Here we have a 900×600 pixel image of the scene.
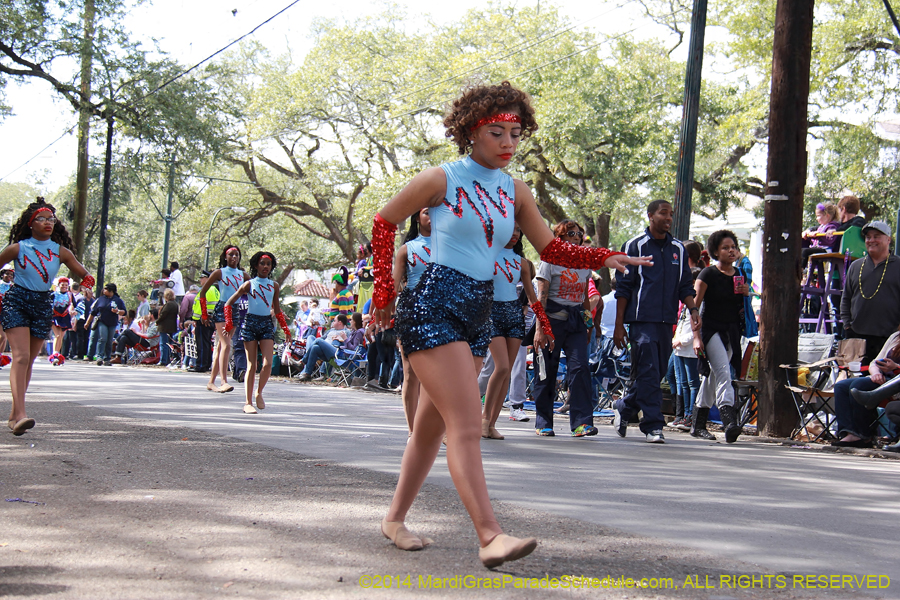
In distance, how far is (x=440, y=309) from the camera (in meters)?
3.79

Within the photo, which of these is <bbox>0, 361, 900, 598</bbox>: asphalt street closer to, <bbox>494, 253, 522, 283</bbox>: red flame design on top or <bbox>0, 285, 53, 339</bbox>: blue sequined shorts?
<bbox>0, 285, 53, 339</bbox>: blue sequined shorts

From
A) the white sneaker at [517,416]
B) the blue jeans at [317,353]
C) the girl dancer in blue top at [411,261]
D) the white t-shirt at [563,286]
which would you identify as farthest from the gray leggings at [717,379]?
the blue jeans at [317,353]

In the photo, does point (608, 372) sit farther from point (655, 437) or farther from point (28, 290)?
point (28, 290)

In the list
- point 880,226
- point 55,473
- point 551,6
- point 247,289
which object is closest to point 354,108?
point 551,6

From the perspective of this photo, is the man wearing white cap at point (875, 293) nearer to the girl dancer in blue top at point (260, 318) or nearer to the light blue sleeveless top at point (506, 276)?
the light blue sleeveless top at point (506, 276)

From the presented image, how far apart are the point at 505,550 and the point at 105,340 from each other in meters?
23.0

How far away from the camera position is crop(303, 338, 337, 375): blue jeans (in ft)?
57.7

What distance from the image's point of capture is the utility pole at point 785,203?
9.46 meters

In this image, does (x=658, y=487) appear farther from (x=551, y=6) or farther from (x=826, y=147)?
(x=551, y=6)

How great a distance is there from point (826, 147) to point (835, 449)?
2096 cm

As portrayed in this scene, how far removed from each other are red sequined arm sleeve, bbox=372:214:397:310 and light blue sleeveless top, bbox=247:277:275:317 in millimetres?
6792

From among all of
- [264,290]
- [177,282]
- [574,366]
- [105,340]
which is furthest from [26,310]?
[177,282]

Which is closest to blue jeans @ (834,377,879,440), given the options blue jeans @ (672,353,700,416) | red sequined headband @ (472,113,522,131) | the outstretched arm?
blue jeans @ (672,353,700,416)

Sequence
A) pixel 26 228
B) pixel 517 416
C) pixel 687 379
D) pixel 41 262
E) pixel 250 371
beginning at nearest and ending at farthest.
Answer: pixel 41 262 < pixel 26 228 < pixel 250 371 < pixel 687 379 < pixel 517 416
